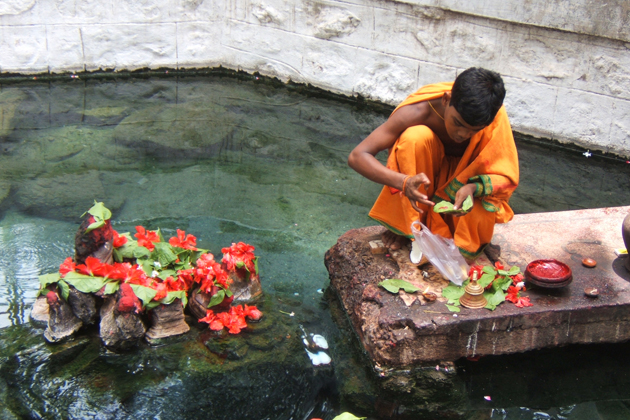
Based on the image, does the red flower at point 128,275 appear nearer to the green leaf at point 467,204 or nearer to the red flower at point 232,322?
the red flower at point 232,322

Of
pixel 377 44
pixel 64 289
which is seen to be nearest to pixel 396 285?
pixel 64 289

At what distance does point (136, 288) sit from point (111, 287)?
0.13 m

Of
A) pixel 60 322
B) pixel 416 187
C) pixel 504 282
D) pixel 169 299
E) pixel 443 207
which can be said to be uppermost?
pixel 416 187

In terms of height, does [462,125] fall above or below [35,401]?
above

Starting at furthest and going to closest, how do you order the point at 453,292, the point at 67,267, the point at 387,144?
the point at 387,144 < the point at 453,292 < the point at 67,267

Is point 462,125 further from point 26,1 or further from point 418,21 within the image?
point 26,1

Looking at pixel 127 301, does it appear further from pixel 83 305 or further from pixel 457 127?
pixel 457 127

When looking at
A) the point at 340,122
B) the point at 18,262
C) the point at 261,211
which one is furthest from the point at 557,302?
the point at 340,122

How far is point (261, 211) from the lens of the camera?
15.5 ft

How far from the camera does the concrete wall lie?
5672 millimetres

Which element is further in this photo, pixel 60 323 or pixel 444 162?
pixel 444 162

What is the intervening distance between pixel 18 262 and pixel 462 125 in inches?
116

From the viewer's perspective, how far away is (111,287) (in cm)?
305

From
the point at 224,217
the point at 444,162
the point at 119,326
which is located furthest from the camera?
the point at 224,217
